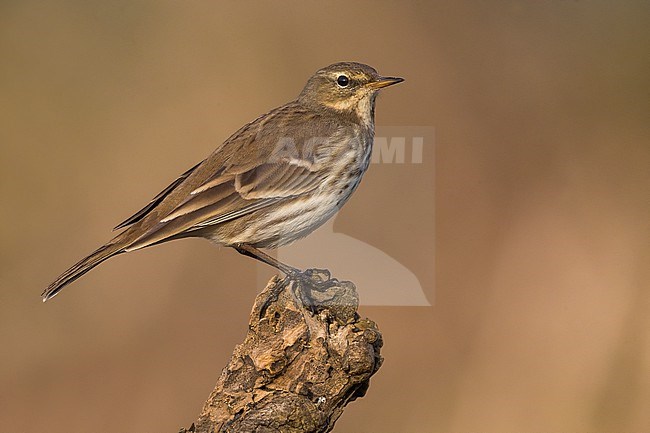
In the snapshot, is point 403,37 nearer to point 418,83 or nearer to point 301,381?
point 418,83

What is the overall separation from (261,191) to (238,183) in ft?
0.40

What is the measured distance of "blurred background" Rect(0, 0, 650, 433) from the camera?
6.35m

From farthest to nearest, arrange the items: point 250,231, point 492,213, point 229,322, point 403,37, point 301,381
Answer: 1. point 403,37
2. point 492,213
3. point 229,322
4. point 250,231
5. point 301,381

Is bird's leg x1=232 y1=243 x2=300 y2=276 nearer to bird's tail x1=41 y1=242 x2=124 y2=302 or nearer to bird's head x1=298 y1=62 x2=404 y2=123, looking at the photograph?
bird's tail x1=41 y1=242 x2=124 y2=302

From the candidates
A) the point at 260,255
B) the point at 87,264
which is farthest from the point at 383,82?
the point at 87,264

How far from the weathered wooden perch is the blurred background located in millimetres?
1330

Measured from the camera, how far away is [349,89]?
209 inches

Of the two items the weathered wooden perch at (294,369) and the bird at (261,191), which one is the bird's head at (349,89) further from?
the weathered wooden perch at (294,369)

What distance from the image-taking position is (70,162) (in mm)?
7871

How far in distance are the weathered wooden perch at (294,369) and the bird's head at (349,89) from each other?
1367 mm

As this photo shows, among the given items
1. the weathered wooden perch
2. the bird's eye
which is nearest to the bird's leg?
the weathered wooden perch

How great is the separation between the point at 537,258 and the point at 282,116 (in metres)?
2.68

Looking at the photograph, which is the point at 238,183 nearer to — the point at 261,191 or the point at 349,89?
the point at 261,191

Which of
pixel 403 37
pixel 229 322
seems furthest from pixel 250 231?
pixel 403 37
